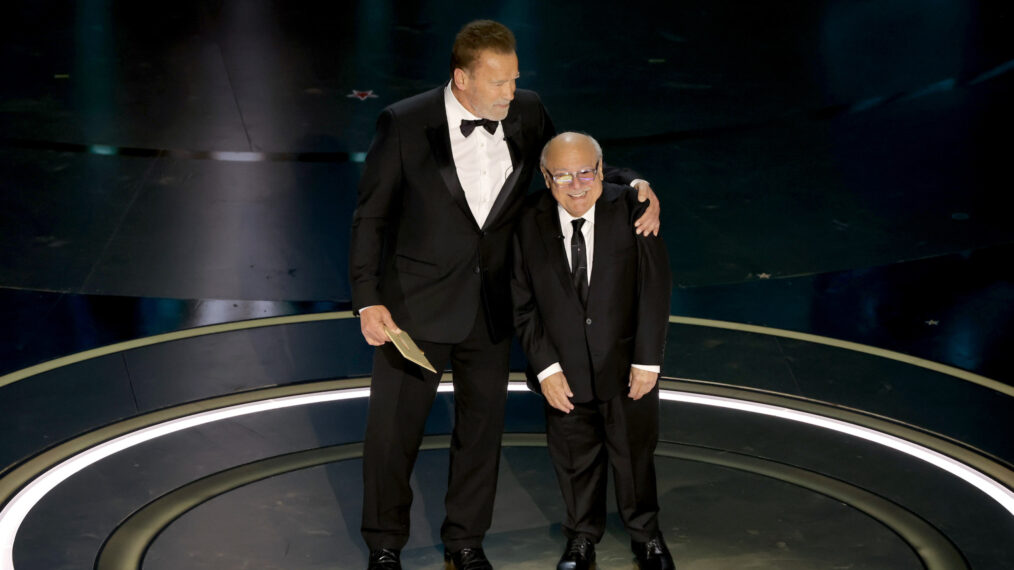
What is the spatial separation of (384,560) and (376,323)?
72cm

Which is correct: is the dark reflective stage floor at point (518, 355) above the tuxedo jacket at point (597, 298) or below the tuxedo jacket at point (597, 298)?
below

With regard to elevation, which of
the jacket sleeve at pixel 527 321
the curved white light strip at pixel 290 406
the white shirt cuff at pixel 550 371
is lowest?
the curved white light strip at pixel 290 406

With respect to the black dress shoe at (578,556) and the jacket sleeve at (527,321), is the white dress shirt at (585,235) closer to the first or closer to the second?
the jacket sleeve at (527,321)

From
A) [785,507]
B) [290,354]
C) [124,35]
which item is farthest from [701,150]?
[124,35]

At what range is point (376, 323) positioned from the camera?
4.22m

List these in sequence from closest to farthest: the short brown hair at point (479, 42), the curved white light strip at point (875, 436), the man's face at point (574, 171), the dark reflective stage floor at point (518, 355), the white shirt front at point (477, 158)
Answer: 1. the short brown hair at point (479, 42)
2. the man's face at point (574, 171)
3. the white shirt front at point (477, 158)
4. the dark reflective stage floor at point (518, 355)
5. the curved white light strip at point (875, 436)

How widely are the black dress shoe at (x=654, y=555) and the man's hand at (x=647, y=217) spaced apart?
93cm

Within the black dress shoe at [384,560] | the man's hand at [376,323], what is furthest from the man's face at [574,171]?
the black dress shoe at [384,560]

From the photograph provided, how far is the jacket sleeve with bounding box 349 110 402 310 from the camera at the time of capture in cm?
424

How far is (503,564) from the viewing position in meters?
4.41

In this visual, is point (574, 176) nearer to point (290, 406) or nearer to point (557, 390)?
point (557, 390)

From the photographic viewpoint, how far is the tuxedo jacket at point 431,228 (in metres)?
4.25

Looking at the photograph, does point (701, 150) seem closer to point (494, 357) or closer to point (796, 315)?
point (796, 315)

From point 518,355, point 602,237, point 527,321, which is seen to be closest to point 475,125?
point 602,237
